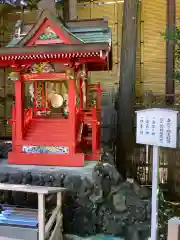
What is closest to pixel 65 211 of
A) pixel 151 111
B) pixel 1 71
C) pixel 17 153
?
pixel 17 153

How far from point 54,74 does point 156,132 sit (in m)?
4.39

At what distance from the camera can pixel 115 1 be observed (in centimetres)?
1541

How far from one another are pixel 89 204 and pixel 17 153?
2.81 metres

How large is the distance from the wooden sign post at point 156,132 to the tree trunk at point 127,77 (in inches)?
239

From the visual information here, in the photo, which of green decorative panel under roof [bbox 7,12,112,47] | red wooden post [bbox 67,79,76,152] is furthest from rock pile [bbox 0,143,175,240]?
green decorative panel under roof [bbox 7,12,112,47]

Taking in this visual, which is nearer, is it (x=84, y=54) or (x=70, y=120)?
(x=84, y=54)

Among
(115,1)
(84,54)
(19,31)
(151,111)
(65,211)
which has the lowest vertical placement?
(65,211)

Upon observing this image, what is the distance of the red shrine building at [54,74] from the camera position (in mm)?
7555

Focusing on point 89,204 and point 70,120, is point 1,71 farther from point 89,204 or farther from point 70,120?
point 89,204

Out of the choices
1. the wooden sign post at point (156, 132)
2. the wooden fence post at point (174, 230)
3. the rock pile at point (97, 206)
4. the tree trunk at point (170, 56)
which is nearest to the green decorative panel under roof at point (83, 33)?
the rock pile at point (97, 206)

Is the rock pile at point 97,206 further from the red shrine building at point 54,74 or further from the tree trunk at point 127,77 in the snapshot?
the tree trunk at point 127,77

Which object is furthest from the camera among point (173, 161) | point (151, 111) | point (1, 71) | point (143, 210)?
point (1, 71)

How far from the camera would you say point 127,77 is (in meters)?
10.9

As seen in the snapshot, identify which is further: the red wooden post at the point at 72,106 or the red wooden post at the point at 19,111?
the red wooden post at the point at 19,111
